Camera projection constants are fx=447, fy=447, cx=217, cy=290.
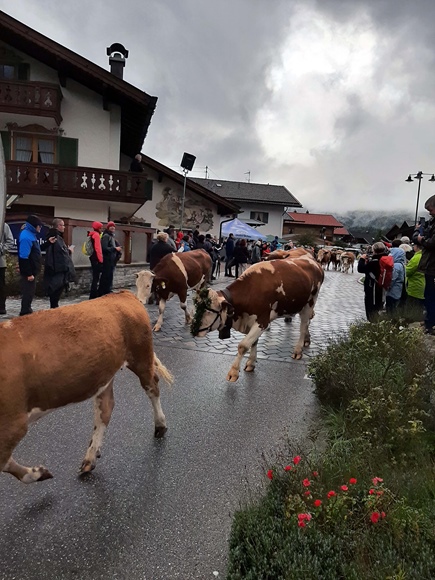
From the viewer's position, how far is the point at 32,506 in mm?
3066

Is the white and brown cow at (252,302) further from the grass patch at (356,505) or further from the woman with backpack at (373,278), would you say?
the woman with backpack at (373,278)

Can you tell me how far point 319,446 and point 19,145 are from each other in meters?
19.2

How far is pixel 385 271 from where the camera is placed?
9016 millimetres

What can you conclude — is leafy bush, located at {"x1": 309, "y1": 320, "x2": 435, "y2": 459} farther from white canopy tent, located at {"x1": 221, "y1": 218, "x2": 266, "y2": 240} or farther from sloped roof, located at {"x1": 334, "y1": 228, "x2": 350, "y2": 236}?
sloped roof, located at {"x1": 334, "y1": 228, "x2": 350, "y2": 236}

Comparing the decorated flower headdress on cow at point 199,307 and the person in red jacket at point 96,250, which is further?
the person in red jacket at point 96,250

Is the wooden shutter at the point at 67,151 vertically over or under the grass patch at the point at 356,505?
over

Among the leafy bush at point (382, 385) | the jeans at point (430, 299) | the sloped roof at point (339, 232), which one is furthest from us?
the sloped roof at point (339, 232)

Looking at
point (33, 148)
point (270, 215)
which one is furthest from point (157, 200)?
point (270, 215)

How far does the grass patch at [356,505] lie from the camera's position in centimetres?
213

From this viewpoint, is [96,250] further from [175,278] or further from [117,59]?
[117,59]

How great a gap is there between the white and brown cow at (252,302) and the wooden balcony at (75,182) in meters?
12.8

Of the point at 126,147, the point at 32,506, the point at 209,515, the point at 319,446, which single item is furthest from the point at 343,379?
the point at 126,147

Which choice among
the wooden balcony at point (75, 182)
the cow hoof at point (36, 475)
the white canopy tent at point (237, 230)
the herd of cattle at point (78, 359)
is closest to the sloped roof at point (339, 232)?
the white canopy tent at point (237, 230)

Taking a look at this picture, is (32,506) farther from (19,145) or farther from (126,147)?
(126,147)
